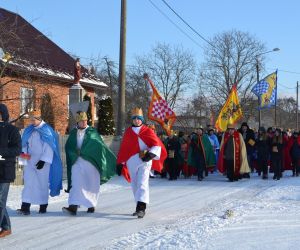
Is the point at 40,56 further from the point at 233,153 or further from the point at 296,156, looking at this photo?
the point at 296,156

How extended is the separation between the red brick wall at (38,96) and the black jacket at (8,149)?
8.89 metres

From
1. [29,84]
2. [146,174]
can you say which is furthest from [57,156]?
[29,84]

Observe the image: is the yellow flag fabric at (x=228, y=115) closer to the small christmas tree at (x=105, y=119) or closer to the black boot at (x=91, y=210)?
the small christmas tree at (x=105, y=119)

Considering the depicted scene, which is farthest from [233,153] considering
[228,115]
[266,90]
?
[266,90]

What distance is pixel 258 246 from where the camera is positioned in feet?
21.1

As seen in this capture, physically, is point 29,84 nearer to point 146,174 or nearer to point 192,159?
point 192,159

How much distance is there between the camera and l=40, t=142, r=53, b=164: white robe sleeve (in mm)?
9367

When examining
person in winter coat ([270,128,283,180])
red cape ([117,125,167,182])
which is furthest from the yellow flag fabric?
red cape ([117,125,167,182])

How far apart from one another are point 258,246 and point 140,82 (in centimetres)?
5994

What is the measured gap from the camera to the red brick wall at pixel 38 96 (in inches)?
695

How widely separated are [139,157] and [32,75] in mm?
11182

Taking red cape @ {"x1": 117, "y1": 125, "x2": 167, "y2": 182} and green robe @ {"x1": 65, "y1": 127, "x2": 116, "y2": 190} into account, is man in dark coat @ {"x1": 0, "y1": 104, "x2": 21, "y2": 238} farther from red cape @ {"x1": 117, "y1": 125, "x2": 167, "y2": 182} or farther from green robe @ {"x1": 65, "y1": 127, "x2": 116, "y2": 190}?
red cape @ {"x1": 117, "y1": 125, "x2": 167, "y2": 182}

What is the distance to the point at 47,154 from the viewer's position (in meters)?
9.41

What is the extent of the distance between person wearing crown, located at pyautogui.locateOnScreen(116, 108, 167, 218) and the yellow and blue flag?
68.7 feet
